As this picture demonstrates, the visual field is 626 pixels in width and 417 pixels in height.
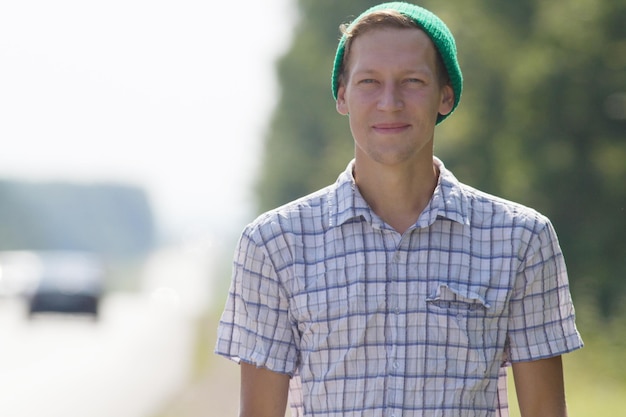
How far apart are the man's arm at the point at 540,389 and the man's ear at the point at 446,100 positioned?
786 mm

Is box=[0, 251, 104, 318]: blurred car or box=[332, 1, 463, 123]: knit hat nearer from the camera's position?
box=[332, 1, 463, 123]: knit hat

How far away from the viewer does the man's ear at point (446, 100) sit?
3.99 meters

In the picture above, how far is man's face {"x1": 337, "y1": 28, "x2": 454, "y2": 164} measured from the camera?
3.78 meters

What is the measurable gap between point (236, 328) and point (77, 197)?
87.6 metres

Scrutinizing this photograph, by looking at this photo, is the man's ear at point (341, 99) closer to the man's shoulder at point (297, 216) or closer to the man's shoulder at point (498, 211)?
the man's shoulder at point (297, 216)

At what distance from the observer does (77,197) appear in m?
90.1

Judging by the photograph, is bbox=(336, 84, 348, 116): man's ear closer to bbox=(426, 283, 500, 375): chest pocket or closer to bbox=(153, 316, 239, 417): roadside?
bbox=(426, 283, 500, 375): chest pocket

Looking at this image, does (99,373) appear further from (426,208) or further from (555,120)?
(555,120)

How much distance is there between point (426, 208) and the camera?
3.86 m

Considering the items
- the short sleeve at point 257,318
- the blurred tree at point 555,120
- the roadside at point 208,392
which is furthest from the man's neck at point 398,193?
the blurred tree at point 555,120

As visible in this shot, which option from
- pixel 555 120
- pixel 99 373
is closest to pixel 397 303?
pixel 99 373

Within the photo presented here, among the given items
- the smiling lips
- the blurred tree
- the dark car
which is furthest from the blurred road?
the smiling lips

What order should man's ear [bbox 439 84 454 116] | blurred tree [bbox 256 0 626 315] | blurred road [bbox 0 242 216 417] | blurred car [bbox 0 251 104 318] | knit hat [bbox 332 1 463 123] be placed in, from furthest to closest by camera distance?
blurred car [bbox 0 251 104 318]
blurred tree [bbox 256 0 626 315]
blurred road [bbox 0 242 216 417]
man's ear [bbox 439 84 454 116]
knit hat [bbox 332 1 463 123]

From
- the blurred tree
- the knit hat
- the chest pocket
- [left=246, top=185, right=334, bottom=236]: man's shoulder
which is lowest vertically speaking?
the chest pocket
